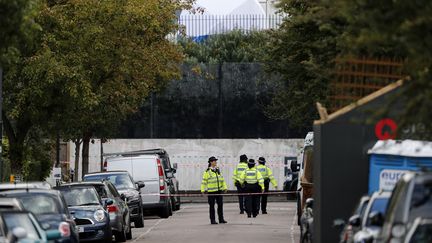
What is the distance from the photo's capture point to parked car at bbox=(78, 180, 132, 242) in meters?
28.2

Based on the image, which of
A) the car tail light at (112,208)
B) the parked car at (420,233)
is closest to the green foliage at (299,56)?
the car tail light at (112,208)

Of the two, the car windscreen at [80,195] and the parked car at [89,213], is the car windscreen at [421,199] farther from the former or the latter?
the car windscreen at [80,195]

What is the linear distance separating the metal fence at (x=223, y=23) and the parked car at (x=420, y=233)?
5425cm

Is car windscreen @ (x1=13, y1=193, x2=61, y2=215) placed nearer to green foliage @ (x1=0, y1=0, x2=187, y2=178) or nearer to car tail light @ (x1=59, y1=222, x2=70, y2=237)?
car tail light @ (x1=59, y1=222, x2=70, y2=237)

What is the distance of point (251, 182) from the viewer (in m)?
37.0

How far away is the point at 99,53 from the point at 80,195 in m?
8.02

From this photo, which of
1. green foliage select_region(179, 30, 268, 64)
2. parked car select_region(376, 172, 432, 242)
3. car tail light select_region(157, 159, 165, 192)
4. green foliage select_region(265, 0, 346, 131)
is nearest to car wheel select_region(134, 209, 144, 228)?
car tail light select_region(157, 159, 165, 192)

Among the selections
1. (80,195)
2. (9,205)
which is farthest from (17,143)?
(9,205)

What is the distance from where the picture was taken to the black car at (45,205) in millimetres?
21531

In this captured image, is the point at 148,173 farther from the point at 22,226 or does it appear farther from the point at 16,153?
the point at 22,226

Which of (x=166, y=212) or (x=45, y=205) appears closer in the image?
(x=45, y=205)

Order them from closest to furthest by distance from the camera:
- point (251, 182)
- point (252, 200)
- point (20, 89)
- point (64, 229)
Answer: point (64, 229), point (20, 89), point (251, 182), point (252, 200)

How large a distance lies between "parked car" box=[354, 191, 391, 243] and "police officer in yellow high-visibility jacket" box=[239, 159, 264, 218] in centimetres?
1935

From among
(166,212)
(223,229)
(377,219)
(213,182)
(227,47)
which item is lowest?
(223,229)
